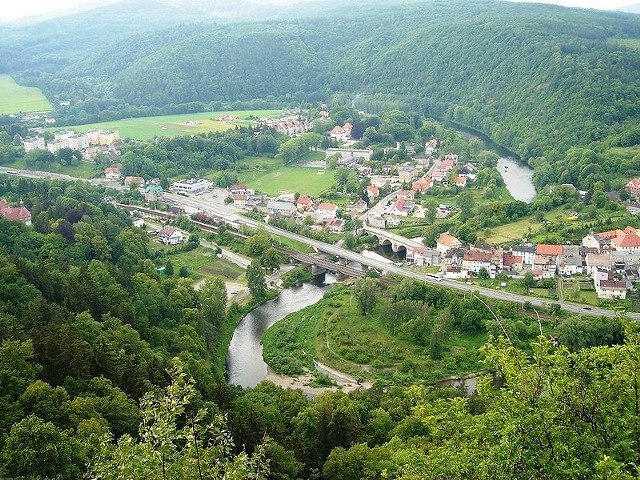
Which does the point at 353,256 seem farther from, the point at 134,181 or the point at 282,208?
the point at 134,181

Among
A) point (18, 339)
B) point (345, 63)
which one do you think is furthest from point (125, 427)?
point (345, 63)

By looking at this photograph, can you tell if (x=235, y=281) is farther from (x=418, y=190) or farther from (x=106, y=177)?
(x=106, y=177)

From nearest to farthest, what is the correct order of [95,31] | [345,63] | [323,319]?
1. [323,319]
2. [345,63]
3. [95,31]

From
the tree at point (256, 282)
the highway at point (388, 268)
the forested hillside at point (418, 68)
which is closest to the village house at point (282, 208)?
the highway at point (388, 268)

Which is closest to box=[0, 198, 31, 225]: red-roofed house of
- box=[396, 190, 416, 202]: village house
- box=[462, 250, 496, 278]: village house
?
box=[462, 250, 496, 278]: village house

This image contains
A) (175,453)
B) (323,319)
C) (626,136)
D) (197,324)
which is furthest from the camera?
(626,136)

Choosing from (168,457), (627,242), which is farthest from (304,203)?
(168,457)
